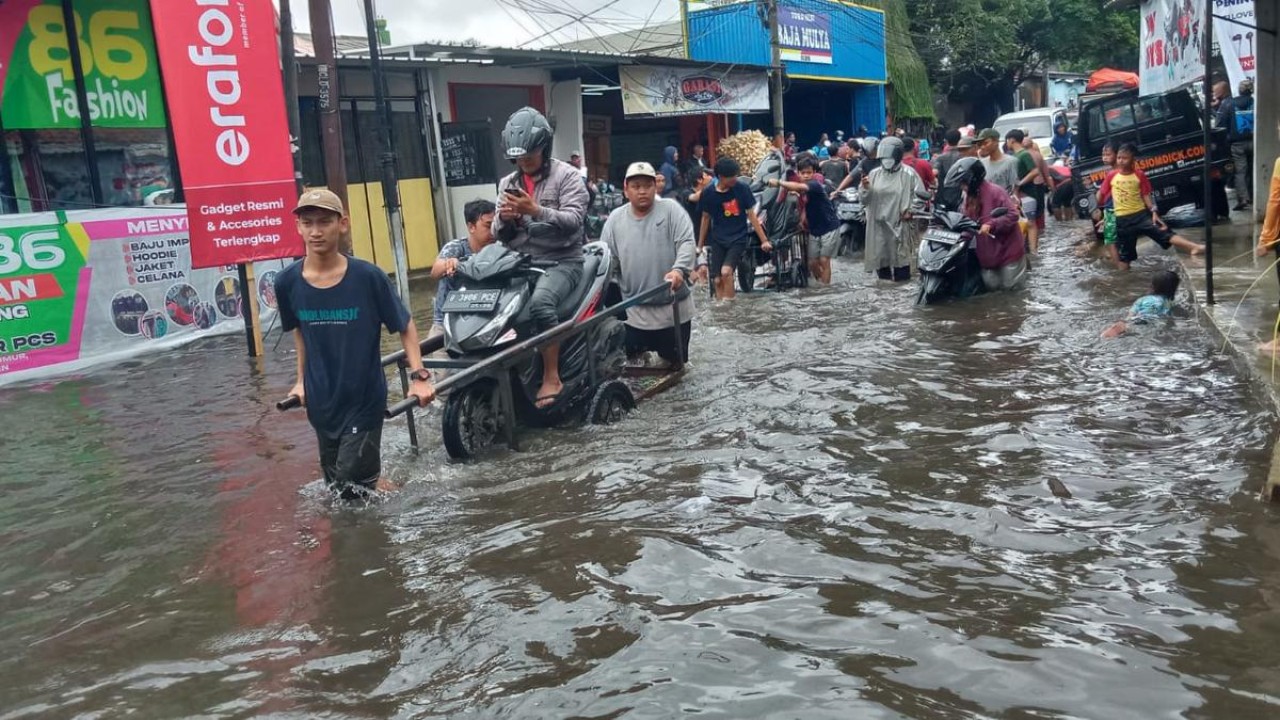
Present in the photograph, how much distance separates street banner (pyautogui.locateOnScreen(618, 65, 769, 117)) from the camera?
2164 centimetres

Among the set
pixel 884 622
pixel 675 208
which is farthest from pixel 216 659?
pixel 675 208

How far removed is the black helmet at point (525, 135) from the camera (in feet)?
20.7

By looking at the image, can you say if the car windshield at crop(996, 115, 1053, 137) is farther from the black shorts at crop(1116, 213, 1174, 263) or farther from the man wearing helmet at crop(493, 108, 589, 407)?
the man wearing helmet at crop(493, 108, 589, 407)

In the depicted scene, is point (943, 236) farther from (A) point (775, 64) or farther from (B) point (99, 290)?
(A) point (775, 64)

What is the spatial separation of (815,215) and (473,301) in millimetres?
7559

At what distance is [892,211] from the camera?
12.1 m

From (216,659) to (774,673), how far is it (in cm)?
186

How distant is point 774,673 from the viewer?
132 inches

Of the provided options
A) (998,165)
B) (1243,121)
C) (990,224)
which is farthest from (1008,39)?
(990,224)

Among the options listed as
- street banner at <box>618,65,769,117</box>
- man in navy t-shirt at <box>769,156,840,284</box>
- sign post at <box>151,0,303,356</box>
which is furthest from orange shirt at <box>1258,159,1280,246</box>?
street banner at <box>618,65,769,117</box>

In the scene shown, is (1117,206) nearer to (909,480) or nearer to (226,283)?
(909,480)

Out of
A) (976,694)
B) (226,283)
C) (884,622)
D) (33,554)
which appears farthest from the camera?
(226,283)

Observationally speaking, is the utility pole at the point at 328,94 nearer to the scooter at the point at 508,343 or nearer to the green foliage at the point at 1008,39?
the scooter at the point at 508,343

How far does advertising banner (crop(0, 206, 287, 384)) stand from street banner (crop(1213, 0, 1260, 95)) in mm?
11744
